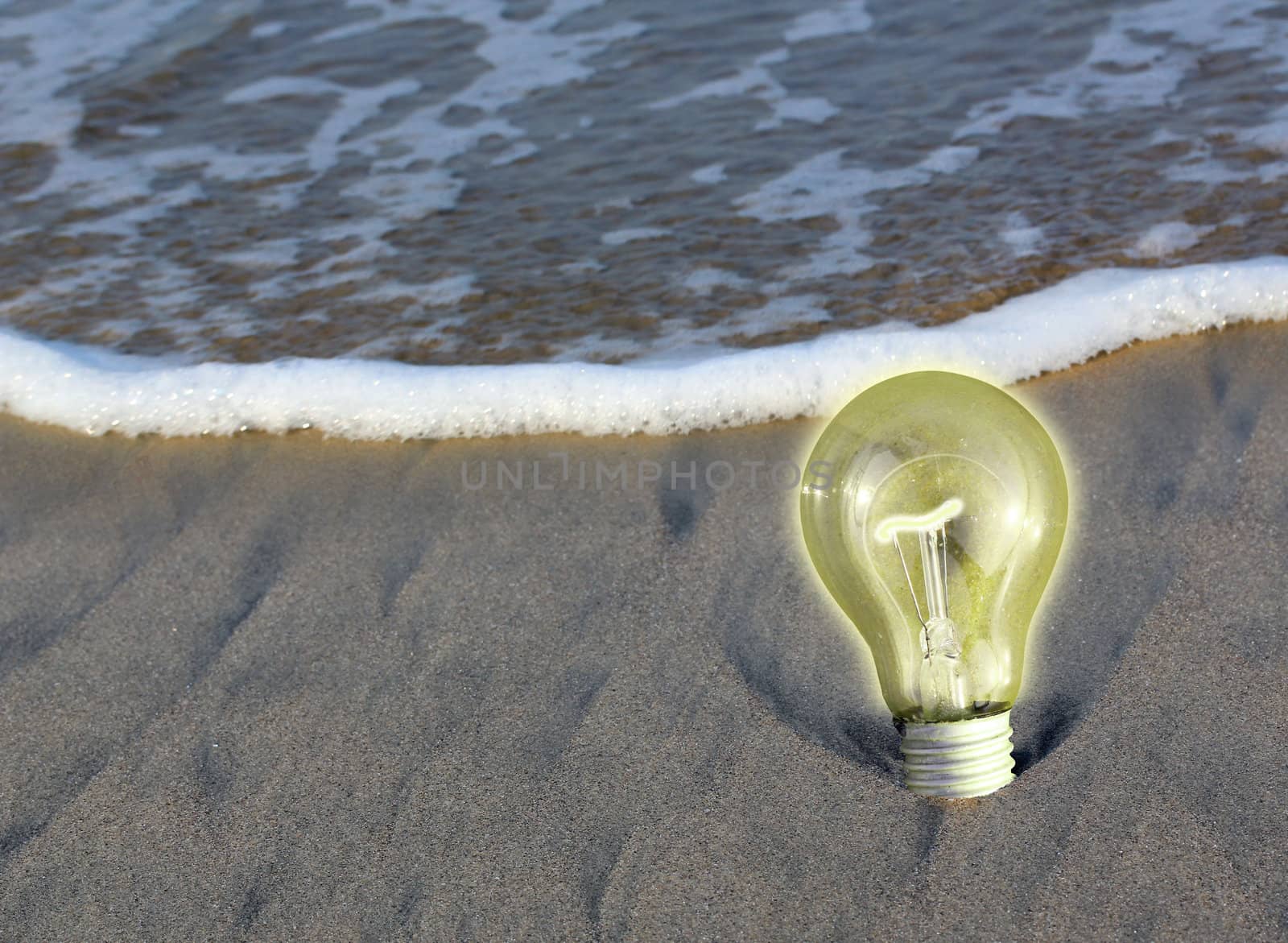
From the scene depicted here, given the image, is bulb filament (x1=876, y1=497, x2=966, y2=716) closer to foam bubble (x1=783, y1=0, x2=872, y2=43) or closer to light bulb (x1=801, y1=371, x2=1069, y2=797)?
light bulb (x1=801, y1=371, x2=1069, y2=797)

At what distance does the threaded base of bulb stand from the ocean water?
1200 mm

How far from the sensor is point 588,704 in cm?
207

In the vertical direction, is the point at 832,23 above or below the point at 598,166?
below

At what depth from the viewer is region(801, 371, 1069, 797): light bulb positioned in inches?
61.9

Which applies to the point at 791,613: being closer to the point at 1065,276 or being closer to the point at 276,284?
the point at 1065,276

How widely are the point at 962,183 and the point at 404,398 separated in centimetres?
185

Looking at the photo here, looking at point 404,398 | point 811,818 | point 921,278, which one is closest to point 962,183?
point 921,278

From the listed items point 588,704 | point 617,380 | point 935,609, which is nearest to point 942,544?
point 935,609

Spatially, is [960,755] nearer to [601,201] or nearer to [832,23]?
[601,201]

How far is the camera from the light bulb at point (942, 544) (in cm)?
157

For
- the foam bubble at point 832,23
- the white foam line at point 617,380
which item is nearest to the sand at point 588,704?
the white foam line at point 617,380

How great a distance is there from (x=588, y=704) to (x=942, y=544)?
27.7 inches

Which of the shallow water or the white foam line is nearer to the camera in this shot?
the white foam line

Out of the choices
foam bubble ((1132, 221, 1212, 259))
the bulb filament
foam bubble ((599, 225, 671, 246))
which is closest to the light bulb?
the bulb filament
